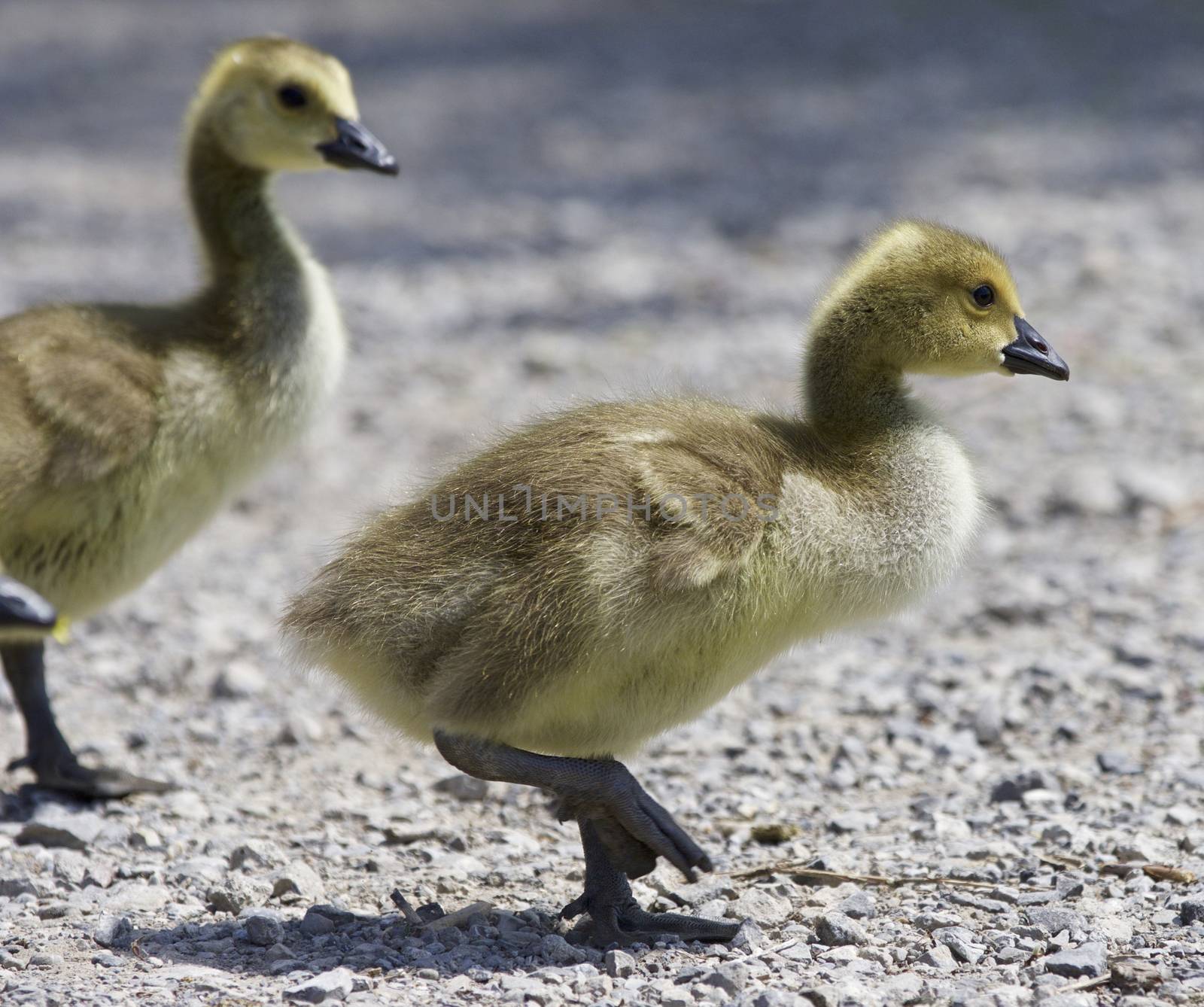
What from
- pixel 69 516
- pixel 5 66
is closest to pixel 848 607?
pixel 69 516

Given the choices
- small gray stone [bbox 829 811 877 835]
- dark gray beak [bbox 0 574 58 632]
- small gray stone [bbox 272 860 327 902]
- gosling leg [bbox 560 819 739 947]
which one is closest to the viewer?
dark gray beak [bbox 0 574 58 632]

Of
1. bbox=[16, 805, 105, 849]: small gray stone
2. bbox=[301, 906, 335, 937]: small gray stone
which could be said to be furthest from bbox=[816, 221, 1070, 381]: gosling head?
bbox=[16, 805, 105, 849]: small gray stone

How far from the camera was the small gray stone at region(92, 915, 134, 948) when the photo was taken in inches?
128

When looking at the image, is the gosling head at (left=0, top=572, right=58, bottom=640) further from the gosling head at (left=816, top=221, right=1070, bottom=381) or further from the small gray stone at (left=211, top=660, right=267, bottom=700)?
the small gray stone at (left=211, top=660, right=267, bottom=700)

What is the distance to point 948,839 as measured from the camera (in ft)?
12.5

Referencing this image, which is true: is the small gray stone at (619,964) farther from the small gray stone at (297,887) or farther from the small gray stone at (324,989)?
A: the small gray stone at (297,887)

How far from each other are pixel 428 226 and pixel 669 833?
7.67m

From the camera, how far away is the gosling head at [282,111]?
480 cm

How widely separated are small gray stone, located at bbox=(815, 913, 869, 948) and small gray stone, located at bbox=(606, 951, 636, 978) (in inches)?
15.3

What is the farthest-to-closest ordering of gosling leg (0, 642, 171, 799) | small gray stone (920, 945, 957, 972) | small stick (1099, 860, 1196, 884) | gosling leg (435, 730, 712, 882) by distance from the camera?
gosling leg (0, 642, 171, 799) → small stick (1099, 860, 1196, 884) → gosling leg (435, 730, 712, 882) → small gray stone (920, 945, 957, 972)

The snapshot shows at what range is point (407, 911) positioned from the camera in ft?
11.1

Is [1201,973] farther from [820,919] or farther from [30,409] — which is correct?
[30,409]

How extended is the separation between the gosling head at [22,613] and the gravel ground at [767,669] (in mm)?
749

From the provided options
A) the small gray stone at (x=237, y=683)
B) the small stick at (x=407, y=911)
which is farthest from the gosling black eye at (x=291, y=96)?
the small stick at (x=407, y=911)
